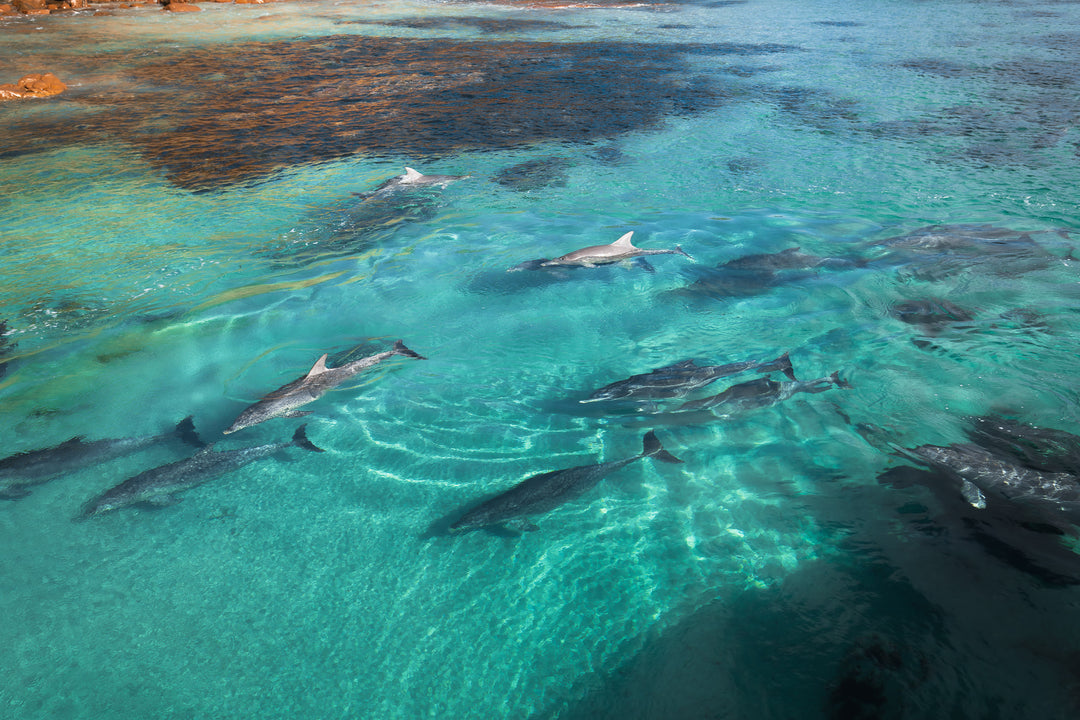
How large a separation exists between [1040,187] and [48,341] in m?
18.5

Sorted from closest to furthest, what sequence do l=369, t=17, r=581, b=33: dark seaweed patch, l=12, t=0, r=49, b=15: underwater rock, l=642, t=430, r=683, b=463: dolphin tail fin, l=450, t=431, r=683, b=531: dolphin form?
1. l=450, t=431, r=683, b=531: dolphin
2. l=642, t=430, r=683, b=463: dolphin tail fin
3. l=369, t=17, r=581, b=33: dark seaweed patch
4. l=12, t=0, r=49, b=15: underwater rock

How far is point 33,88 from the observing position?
22531 millimetres

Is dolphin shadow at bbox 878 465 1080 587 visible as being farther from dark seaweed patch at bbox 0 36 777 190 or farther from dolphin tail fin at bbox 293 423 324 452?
dark seaweed patch at bbox 0 36 777 190

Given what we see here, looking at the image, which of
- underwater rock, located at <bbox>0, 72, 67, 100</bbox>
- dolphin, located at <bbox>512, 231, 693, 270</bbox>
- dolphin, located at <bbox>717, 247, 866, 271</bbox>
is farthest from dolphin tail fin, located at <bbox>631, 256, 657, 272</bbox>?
underwater rock, located at <bbox>0, 72, 67, 100</bbox>

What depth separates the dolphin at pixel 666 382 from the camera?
704cm

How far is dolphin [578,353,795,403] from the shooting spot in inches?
277

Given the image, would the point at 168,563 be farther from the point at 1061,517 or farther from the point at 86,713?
the point at 1061,517

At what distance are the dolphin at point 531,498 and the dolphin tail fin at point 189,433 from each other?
324cm

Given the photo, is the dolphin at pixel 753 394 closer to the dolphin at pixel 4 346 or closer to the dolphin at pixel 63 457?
the dolphin at pixel 63 457

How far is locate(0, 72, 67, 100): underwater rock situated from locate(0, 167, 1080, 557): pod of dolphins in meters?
19.9

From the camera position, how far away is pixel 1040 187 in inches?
498

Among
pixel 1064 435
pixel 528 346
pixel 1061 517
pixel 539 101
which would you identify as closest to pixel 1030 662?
pixel 1061 517

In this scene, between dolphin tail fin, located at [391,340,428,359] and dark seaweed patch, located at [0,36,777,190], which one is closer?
dolphin tail fin, located at [391,340,428,359]

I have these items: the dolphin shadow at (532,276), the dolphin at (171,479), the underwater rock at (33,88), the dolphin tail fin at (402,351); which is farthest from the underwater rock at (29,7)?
the dolphin at (171,479)
